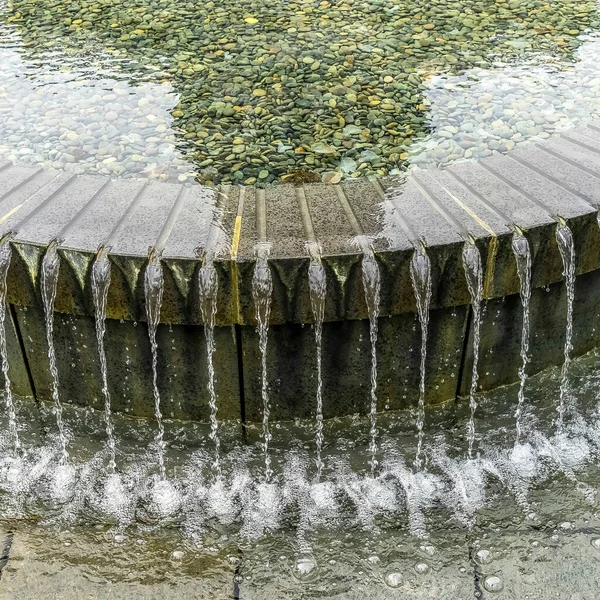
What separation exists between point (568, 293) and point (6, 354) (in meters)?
2.60

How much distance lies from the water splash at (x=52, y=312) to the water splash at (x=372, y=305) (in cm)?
124

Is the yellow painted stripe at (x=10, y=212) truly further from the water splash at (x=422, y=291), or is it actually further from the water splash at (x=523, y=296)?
the water splash at (x=523, y=296)

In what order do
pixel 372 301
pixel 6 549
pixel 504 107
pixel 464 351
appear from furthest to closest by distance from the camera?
1. pixel 504 107
2. pixel 464 351
3. pixel 372 301
4. pixel 6 549

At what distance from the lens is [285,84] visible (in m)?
4.46

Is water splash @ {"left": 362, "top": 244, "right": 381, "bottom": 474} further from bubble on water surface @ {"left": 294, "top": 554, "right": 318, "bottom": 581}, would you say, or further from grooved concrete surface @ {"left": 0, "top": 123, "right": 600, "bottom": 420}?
bubble on water surface @ {"left": 294, "top": 554, "right": 318, "bottom": 581}

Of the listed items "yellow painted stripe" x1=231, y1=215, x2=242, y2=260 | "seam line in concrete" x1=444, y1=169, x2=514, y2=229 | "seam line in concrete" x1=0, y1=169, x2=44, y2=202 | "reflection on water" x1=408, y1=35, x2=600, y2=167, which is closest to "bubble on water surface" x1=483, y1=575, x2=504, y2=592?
"seam line in concrete" x1=444, y1=169, x2=514, y2=229

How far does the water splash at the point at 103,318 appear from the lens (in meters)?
2.82

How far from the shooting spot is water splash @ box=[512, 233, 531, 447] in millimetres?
2939

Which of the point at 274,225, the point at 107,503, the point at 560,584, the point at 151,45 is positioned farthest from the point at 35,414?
the point at 151,45

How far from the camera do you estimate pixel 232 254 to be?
2.80m

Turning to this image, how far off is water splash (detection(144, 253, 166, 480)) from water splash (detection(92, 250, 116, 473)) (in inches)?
6.8

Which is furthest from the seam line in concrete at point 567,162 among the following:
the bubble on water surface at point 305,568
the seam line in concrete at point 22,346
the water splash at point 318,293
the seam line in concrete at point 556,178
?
the seam line in concrete at point 22,346

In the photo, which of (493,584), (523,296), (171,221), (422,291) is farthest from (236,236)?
(493,584)

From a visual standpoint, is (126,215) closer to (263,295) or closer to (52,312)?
(52,312)
